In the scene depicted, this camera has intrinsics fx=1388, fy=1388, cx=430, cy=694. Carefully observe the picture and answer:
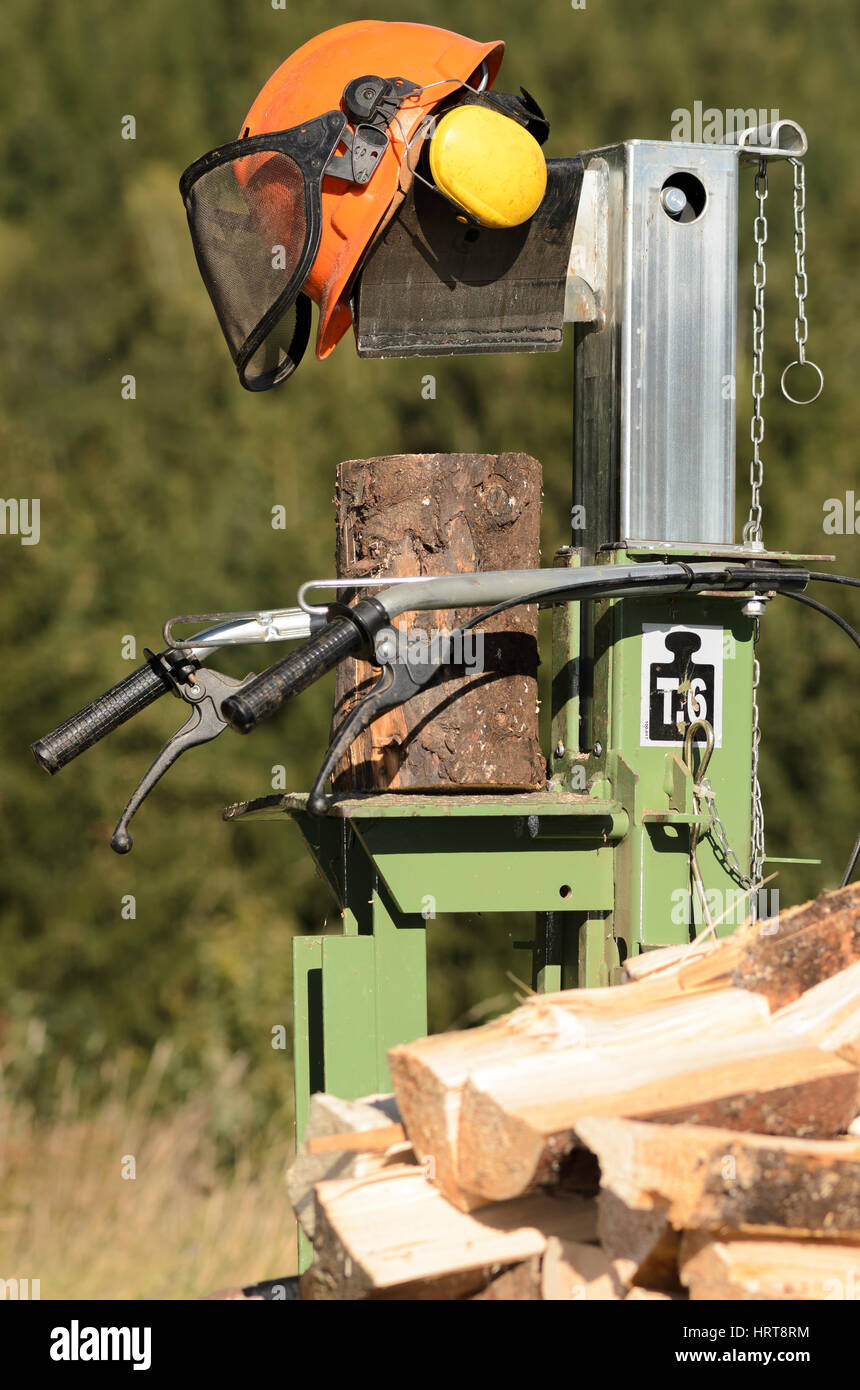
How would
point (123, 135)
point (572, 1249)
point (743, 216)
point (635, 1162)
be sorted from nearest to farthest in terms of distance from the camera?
point (635, 1162) < point (572, 1249) < point (123, 135) < point (743, 216)

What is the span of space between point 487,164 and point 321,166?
0.33 metres

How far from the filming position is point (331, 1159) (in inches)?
89.6

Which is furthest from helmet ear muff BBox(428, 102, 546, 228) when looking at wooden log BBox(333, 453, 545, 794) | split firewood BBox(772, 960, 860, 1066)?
split firewood BBox(772, 960, 860, 1066)

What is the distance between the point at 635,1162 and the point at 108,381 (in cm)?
592

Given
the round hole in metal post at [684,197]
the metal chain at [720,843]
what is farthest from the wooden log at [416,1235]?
the round hole in metal post at [684,197]

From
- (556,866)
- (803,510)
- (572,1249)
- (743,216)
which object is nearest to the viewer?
(572,1249)

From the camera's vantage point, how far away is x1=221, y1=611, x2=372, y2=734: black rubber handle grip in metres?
2.43

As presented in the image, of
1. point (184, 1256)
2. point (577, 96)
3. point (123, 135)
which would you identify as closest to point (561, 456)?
point (577, 96)

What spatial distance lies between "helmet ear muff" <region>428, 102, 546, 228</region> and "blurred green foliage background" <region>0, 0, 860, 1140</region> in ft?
12.9

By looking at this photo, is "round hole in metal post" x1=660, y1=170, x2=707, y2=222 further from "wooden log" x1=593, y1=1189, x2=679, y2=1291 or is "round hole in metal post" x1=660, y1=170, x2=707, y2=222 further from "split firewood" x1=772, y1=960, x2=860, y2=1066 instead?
"wooden log" x1=593, y1=1189, x2=679, y2=1291

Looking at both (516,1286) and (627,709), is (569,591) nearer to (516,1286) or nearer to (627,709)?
(627,709)

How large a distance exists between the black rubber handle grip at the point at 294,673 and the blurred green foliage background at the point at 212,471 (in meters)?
4.13

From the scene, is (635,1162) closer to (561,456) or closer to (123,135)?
(561,456)

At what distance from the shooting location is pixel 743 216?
26.1 feet
